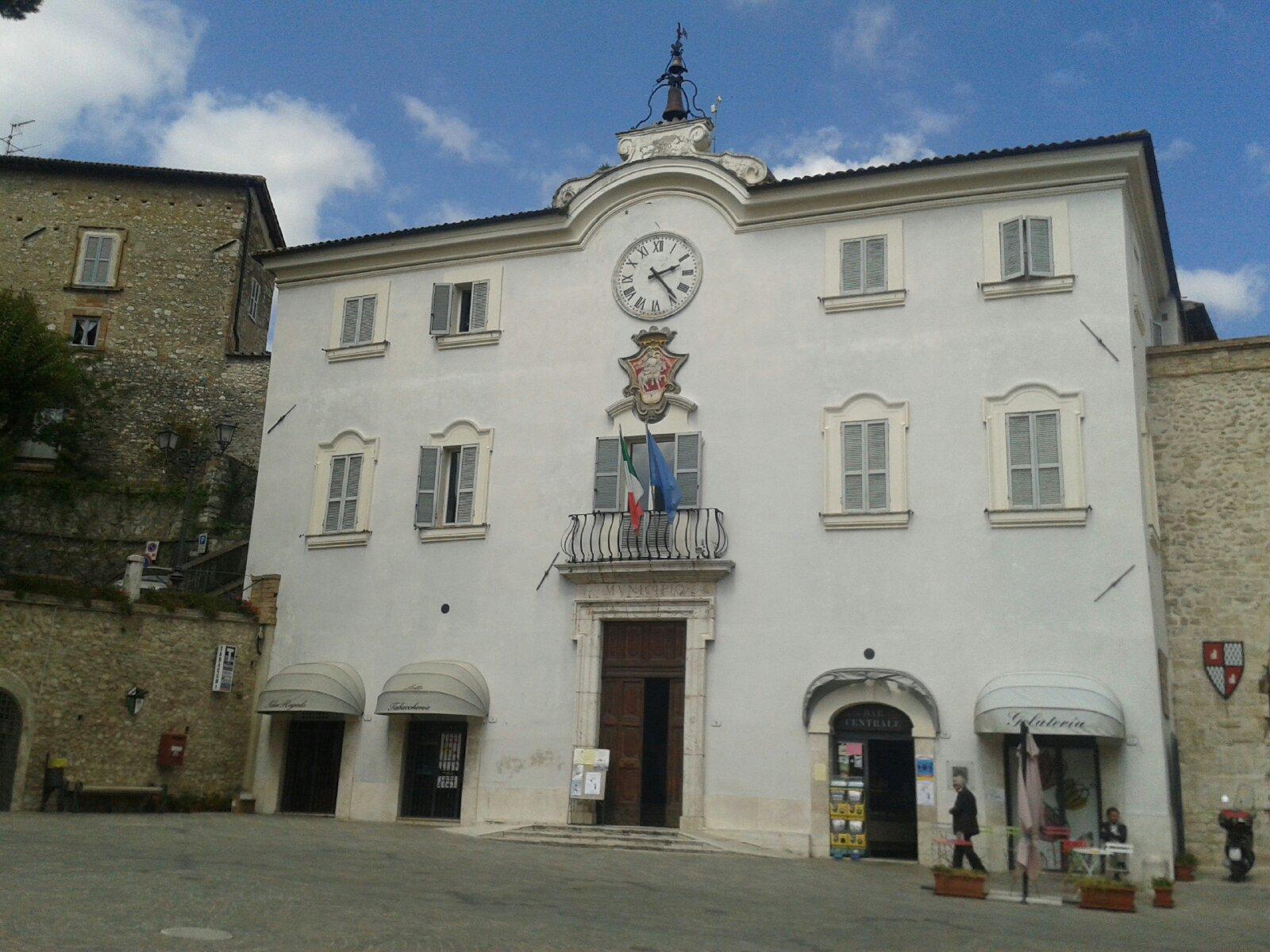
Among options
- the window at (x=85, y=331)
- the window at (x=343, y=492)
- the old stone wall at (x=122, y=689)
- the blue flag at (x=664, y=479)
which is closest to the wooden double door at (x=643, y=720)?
the blue flag at (x=664, y=479)

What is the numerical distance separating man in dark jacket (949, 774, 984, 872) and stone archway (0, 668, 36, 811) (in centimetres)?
1388

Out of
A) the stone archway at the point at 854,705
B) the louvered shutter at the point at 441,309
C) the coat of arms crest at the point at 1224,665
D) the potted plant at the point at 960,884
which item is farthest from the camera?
the louvered shutter at the point at 441,309

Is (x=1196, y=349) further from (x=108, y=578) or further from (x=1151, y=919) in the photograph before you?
(x=108, y=578)

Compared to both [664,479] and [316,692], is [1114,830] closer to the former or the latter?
[664,479]

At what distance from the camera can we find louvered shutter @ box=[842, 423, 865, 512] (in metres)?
18.8

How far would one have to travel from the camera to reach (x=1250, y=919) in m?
12.8

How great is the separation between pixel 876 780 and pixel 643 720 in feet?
12.6

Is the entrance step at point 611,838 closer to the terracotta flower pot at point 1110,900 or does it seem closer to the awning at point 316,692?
the awning at point 316,692

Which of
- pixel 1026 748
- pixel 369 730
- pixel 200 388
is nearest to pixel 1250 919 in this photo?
pixel 1026 748

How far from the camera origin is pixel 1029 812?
43.8ft

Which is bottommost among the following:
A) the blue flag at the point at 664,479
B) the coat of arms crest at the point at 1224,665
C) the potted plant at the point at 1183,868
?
the potted plant at the point at 1183,868

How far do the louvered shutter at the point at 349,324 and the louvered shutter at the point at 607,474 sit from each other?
19.9 feet

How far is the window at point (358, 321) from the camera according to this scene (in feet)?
77.0

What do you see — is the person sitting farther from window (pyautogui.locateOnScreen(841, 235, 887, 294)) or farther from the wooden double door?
window (pyautogui.locateOnScreen(841, 235, 887, 294))
